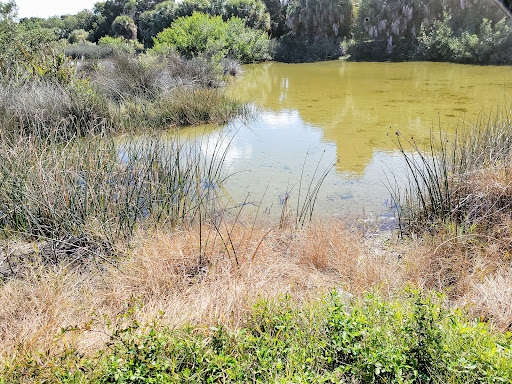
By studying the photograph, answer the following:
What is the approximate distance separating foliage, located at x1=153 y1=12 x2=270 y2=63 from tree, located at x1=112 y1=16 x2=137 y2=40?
17.0 meters

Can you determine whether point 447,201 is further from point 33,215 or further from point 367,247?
point 33,215

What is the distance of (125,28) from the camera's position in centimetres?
3072

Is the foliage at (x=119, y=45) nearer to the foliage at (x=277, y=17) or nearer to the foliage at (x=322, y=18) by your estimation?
the foliage at (x=277, y=17)

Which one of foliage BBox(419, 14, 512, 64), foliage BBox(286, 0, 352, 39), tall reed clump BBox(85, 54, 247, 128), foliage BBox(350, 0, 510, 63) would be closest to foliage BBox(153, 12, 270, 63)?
tall reed clump BBox(85, 54, 247, 128)

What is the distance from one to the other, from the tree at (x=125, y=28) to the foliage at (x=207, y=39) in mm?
17016

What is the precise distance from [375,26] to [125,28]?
816 inches

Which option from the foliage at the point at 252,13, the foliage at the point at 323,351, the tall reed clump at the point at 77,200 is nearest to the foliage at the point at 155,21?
the foliage at the point at 252,13

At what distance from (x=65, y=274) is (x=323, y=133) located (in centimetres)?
436

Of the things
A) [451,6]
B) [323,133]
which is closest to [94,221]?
[323,133]

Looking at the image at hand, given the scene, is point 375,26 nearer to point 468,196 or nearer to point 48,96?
point 48,96

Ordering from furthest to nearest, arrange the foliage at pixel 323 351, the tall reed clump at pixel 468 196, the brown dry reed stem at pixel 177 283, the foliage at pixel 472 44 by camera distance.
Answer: the foliage at pixel 472 44 < the tall reed clump at pixel 468 196 < the brown dry reed stem at pixel 177 283 < the foliage at pixel 323 351

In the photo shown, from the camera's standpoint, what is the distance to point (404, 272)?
7.52 feet

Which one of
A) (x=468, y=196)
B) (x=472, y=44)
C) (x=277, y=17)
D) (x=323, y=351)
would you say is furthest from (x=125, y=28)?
(x=323, y=351)

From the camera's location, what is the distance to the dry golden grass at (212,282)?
1.84 m
